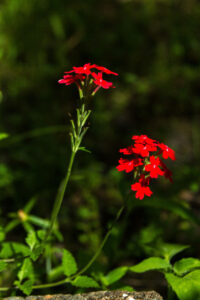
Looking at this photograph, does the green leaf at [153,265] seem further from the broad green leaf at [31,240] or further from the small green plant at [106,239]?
the broad green leaf at [31,240]

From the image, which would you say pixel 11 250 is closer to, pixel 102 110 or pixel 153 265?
pixel 153 265

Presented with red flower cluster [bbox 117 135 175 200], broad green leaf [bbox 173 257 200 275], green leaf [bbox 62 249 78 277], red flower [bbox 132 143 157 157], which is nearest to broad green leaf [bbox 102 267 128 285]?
green leaf [bbox 62 249 78 277]

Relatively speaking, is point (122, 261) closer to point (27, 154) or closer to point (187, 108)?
point (27, 154)

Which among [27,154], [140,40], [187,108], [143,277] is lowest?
[143,277]

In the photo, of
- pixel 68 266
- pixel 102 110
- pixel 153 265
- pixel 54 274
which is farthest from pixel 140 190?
pixel 102 110

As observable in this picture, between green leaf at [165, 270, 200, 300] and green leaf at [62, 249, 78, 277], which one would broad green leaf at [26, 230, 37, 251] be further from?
green leaf at [165, 270, 200, 300]

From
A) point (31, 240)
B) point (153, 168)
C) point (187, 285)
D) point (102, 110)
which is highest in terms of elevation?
point (102, 110)

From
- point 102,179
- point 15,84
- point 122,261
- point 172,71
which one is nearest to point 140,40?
point 172,71
